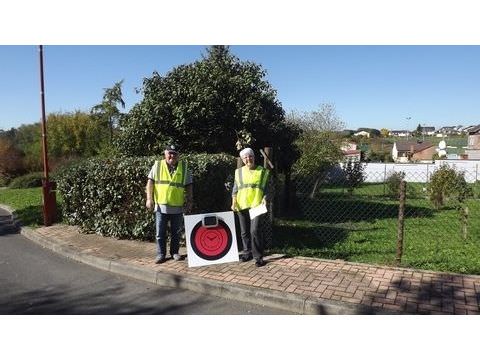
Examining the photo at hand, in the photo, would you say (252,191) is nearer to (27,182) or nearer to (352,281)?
(352,281)

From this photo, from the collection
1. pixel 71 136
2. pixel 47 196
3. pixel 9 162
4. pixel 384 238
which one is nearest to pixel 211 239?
pixel 384 238

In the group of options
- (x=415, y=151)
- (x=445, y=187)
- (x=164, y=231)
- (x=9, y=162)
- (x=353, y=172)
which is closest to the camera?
(x=164, y=231)

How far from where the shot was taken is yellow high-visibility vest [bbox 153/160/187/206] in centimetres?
566

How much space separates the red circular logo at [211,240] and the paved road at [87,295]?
0.78 m

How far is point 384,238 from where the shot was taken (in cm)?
877

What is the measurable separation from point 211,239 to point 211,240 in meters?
0.01

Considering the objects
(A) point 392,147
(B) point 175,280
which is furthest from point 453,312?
(A) point 392,147

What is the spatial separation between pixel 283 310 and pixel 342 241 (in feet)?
13.5

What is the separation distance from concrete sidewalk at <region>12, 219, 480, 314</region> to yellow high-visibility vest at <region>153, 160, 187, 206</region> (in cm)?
90

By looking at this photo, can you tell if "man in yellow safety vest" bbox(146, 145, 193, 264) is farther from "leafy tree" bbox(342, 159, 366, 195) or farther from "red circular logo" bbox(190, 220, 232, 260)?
"leafy tree" bbox(342, 159, 366, 195)

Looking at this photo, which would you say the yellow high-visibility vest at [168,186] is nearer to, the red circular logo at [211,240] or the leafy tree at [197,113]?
the red circular logo at [211,240]

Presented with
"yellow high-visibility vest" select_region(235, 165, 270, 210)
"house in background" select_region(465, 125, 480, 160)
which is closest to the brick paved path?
"yellow high-visibility vest" select_region(235, 165, 270, 210)

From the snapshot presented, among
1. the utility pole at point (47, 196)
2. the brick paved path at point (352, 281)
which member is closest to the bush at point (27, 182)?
the utility pole at point (47, 196)

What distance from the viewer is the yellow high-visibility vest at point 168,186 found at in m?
5.66
